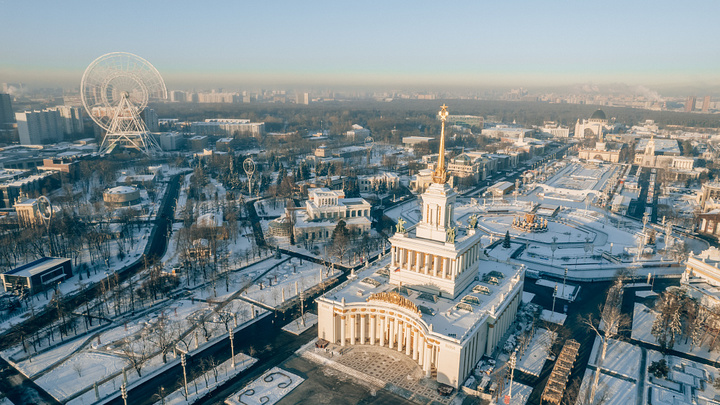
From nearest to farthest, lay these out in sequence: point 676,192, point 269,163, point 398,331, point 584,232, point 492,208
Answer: point 398,331 → point 584,232 → point 492,208 → point 676,192 → point 269,163

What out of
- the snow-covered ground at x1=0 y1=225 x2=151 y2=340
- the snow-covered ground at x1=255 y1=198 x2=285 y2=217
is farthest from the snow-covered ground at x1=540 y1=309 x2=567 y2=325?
the snow-covered ground at x1=255 y1=198 x2=285 y2=217

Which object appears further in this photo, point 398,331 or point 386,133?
point 386,133

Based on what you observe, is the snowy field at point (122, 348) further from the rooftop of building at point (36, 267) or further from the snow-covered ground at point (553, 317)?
the snow-covered ground at point (553, 317)

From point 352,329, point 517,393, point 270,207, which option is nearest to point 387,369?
point 352,329

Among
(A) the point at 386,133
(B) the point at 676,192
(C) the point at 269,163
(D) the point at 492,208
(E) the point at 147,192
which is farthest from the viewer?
(A) the point at 386,133

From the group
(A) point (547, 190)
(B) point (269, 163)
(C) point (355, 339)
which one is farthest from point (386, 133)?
(C) point (355, 339)

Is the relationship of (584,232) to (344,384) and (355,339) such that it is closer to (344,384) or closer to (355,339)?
(355,339)

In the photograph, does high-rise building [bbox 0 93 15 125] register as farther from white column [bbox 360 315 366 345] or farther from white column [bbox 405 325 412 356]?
white column [bbox 405 325 412 356]
